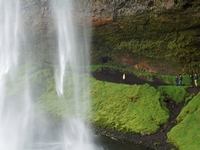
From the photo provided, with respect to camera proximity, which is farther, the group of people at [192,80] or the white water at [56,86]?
the group of people at [192,80]

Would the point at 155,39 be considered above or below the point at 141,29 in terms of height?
below

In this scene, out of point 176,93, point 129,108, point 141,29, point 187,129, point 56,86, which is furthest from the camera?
point 56,86

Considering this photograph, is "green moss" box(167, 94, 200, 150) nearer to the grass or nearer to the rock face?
the grass

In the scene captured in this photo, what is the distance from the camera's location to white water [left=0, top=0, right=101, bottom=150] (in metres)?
19.8

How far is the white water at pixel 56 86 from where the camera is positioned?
19.8 m

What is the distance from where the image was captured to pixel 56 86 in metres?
28.2

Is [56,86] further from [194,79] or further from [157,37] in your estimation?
[194,79]

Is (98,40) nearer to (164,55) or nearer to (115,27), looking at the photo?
(115,27)

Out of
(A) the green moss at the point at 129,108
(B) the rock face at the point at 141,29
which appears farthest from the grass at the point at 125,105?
(B) the rock face at the point at 141,29

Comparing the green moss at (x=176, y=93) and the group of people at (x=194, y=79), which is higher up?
the group of people at (x=194, y=79)

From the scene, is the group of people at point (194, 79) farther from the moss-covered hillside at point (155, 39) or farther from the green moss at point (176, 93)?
the green moss at point (176, 93)

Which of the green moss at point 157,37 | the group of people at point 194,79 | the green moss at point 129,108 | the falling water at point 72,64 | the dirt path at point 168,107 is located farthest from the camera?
the green moss at point 157,37

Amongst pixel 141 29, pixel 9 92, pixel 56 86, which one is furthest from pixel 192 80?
pixel 9 92

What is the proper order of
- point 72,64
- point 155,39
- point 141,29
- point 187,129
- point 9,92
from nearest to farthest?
point 187,129 < point 141,29 < point 155,39 < point 9,92 < point 72,64
